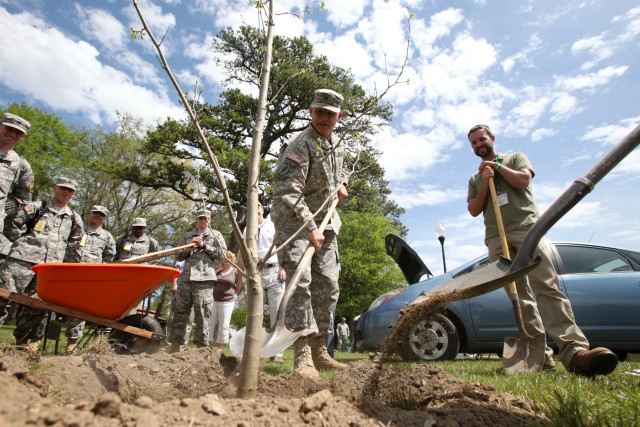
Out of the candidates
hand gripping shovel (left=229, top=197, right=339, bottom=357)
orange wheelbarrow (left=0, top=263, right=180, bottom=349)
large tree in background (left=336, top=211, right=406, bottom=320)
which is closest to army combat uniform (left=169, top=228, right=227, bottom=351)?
orange wheelbarrow (left=0, top=263, right=180, bottom=349)

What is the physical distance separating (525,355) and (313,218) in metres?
2.24

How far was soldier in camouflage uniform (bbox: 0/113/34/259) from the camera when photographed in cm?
413

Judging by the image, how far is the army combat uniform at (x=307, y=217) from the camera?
9.70ft

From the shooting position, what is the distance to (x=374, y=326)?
A: 5.34 m

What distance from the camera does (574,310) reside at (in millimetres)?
4746

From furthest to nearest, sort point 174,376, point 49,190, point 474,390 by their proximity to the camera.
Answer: point 49,190
point 174,376
point 474,390

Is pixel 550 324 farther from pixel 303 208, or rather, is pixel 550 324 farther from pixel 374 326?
pixel 374 326

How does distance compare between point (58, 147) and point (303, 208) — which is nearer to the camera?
point (303, 208)

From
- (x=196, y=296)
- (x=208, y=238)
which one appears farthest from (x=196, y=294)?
(x=208, y=238)

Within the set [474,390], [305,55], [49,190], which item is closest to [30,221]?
[474,390]

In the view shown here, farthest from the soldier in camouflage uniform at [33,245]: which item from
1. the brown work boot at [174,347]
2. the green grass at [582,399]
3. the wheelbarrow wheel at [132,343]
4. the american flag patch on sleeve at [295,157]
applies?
Result: the green grass at [582,399]

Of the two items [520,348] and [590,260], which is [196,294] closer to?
[520,348]

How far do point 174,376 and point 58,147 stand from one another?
25561 mm

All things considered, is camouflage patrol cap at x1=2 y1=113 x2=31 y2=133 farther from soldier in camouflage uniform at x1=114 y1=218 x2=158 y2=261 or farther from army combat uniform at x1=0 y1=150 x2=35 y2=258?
soldier in camouflage uniform at x1=114 y1=218 x2=158 y2=261
